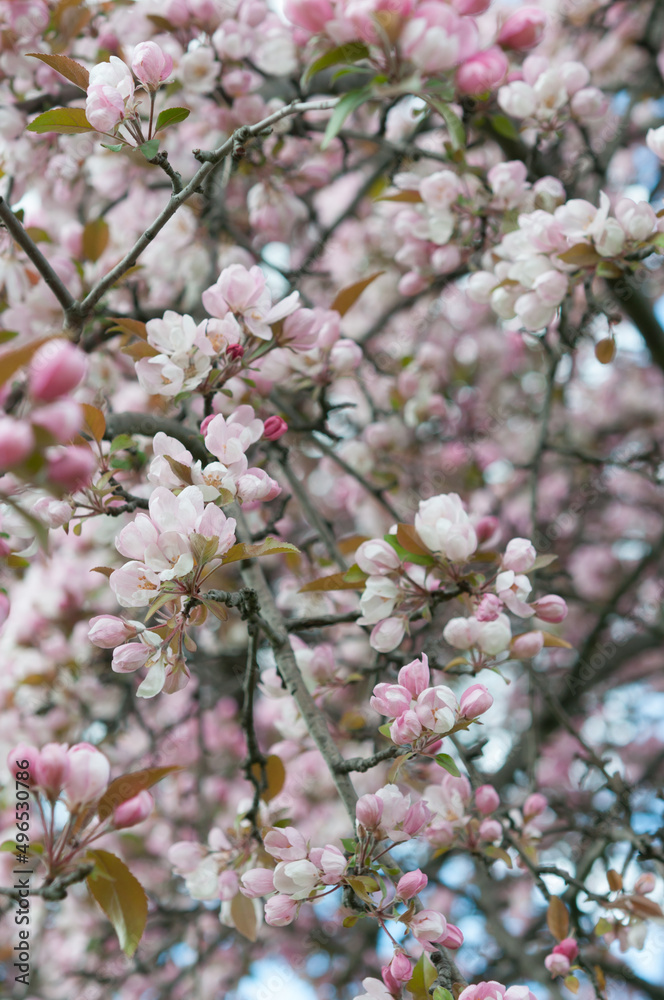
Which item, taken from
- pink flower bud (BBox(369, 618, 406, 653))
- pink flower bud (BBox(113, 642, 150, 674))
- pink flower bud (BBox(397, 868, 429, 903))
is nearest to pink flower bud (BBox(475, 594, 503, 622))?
pink flower bud (BBox(369, 618, 406, 653))

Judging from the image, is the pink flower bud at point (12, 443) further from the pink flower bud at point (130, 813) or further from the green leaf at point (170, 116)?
the green leaf at point (170, 116)

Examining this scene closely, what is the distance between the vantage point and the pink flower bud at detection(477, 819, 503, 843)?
1104 millimetres

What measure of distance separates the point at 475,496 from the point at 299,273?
1678mm

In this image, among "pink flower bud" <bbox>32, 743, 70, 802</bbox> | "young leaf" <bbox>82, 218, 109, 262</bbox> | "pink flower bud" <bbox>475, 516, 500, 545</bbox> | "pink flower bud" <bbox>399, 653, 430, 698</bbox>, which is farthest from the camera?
"young leaf" <bbox>82, 218, 109, 262</bbox>

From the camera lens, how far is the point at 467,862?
2.94 metres

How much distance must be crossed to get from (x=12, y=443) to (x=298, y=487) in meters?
1.00

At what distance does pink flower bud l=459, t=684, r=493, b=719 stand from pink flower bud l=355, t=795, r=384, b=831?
5.6 inches

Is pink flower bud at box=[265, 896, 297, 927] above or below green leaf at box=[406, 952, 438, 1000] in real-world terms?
above

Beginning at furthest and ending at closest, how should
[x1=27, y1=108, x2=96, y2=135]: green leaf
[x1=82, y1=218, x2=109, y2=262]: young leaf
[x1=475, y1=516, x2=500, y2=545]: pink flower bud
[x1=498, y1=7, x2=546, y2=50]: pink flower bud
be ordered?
[x1=82, y1=218, x2=109, y2=262]: young leaf
[x1=498, y1=7, x2=546, y2=50]: pink flower bud
[x1=475, y1=516, x2=500, y2=545]: pink flower bud
[x1=27, y1=108, x2=96, y2=135]: green leaf

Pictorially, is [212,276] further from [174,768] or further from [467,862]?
[467,862]

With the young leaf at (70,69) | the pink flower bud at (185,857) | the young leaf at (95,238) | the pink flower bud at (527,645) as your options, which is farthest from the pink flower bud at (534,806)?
the young leaf at (95,238)

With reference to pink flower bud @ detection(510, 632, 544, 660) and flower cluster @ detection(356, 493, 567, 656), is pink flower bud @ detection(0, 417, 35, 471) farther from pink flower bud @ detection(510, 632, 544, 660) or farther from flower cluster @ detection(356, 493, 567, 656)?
pink flower bud @ detection(510, 632, 544, 660)

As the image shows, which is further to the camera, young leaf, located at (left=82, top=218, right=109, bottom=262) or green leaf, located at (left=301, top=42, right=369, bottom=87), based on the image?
young leaf, located at (left=82, top=218, right=109, bottom=262)

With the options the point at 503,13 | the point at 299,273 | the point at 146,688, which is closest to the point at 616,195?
the point at 503,13
